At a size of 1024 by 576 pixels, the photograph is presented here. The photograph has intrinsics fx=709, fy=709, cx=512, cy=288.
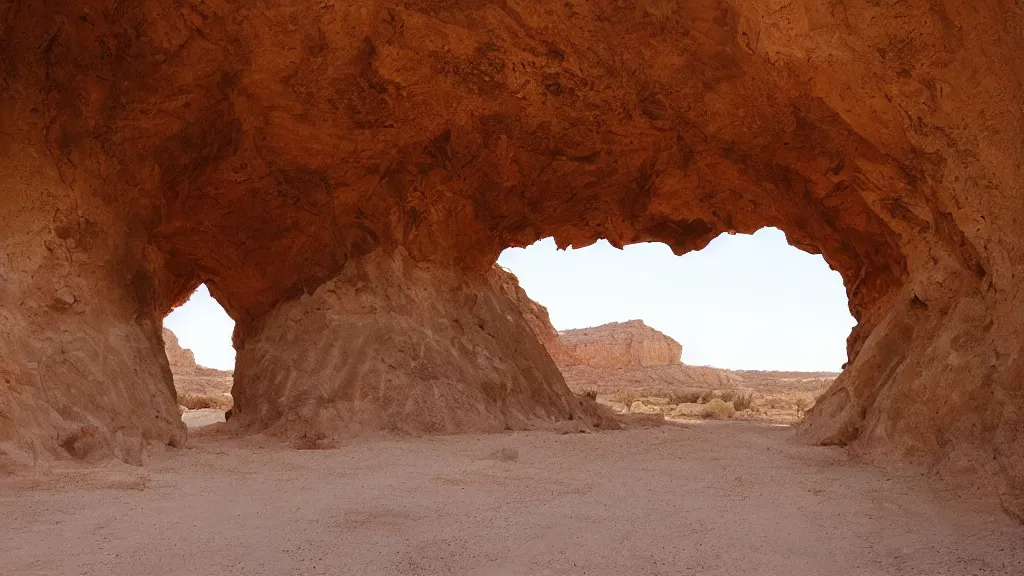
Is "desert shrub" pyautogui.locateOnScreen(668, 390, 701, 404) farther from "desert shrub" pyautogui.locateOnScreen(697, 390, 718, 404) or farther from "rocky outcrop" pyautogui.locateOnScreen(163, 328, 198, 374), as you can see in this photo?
"rocky outcrop" pyautogui.locateOnScreen(163, 328, 198, 374)

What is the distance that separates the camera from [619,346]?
34125mm

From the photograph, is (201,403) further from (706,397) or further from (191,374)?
(706,397)

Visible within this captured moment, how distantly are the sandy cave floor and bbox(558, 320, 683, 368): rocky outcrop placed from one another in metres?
26.9

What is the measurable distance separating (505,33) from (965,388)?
5.73 metres

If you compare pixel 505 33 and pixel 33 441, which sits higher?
pixel 505 33

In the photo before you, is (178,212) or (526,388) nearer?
(178,212)

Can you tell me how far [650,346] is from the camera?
115 feet


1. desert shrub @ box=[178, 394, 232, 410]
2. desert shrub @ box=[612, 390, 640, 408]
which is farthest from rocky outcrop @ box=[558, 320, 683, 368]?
desert shrub @ box=[178, 394, 232, 410]

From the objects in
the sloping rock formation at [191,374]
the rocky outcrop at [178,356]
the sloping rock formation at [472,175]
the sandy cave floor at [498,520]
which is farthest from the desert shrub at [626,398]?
the rocky outcrop at [178,356]

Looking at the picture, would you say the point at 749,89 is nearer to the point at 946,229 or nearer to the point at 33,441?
the point at 946,229

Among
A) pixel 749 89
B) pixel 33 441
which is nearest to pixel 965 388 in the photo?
pixel 749 89

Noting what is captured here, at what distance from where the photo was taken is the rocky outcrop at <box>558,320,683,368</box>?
33.1m

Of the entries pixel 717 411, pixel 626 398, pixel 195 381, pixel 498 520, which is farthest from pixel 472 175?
pixel 195 381

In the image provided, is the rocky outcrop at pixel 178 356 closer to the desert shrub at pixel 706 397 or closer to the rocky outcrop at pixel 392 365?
the desert shrub at pixel 706 397
